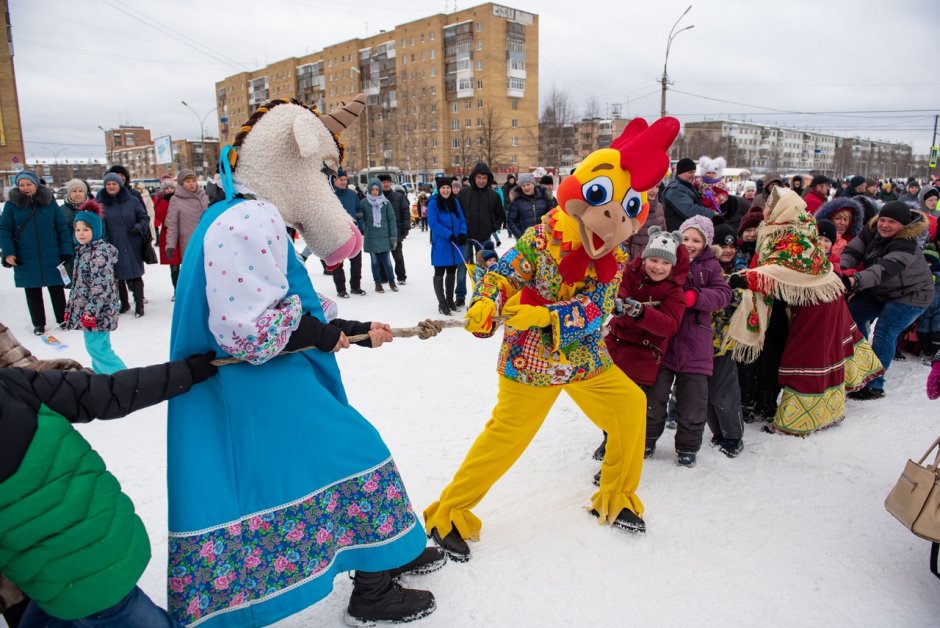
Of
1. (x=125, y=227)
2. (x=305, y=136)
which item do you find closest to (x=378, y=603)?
(x=305, y=136)

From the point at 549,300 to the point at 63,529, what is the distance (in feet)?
6.68

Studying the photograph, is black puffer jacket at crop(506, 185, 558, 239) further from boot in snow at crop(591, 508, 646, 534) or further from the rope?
the rope

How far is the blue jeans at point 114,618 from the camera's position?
A: 1647mm

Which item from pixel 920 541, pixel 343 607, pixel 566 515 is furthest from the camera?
pixel 566 515

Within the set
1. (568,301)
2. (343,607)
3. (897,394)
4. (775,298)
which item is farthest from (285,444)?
(897,394)

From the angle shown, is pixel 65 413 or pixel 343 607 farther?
pixel 343 607

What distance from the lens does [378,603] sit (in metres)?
2.30

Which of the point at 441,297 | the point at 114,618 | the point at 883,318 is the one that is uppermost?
the point at 883,318

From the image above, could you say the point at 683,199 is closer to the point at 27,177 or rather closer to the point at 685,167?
the point at 685,167

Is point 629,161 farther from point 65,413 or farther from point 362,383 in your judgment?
point 362,383

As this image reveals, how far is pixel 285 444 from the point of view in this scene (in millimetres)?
1980

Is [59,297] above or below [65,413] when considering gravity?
below

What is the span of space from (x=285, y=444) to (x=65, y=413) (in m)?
0.65

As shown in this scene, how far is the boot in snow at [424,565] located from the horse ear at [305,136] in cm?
184
